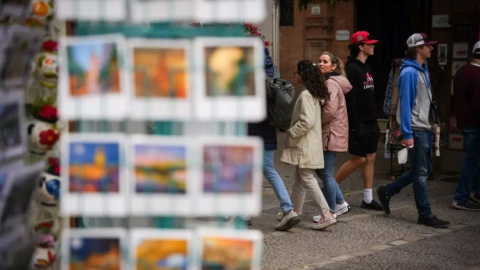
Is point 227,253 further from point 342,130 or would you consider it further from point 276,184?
point 342,130

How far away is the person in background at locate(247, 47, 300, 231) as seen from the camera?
806 centimetres

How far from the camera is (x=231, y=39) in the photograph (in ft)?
10.1

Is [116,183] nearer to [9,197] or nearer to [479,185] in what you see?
[9,197]

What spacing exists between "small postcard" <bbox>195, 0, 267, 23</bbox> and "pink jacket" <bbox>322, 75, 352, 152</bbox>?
5.22m

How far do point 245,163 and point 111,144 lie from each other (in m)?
0.47

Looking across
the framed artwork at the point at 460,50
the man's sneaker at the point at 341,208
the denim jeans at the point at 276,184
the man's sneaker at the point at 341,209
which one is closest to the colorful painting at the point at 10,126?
the denim jeans at the point at 276,184

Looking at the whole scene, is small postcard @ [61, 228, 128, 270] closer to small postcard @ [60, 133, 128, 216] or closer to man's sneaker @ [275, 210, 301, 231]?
small postcard @ [60, 133, 128, 216]

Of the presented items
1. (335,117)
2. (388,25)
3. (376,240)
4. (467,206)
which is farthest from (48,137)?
(388,25)

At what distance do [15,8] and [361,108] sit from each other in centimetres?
588

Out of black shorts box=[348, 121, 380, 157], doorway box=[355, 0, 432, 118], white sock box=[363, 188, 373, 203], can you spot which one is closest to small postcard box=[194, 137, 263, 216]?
black shorts box=[348, 121, 380, 157]

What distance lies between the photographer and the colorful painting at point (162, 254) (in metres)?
3.15

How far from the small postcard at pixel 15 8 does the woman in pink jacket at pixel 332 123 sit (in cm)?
498

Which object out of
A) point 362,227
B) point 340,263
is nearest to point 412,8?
point 362,227

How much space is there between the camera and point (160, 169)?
313 cm
